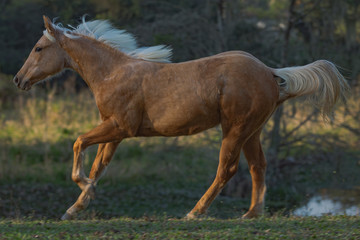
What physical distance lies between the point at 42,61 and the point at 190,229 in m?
2.80

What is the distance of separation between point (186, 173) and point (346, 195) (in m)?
3.68

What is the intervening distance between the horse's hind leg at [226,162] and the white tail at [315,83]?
0.77 meters

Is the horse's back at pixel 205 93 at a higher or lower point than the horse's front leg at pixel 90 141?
higher

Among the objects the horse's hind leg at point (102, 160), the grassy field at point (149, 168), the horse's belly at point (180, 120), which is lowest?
the grassy field at point (149, 168)

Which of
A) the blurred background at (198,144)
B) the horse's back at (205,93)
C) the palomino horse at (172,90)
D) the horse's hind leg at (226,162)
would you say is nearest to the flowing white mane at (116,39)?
the palomino horse at (172,90)

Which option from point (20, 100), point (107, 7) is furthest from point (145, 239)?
point (20, 100)

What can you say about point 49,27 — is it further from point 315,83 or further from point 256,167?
point 315,83

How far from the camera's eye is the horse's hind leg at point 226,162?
6188 millimetres

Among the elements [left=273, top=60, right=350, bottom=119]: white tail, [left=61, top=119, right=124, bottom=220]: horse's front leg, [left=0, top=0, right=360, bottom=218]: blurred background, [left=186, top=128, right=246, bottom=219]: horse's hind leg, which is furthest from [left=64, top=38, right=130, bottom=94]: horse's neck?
[left=0, top=0, right=360, bottom=218]: blurred background

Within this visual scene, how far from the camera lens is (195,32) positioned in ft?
39.0

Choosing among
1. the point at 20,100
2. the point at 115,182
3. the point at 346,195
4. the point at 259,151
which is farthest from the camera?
the point at 20,100

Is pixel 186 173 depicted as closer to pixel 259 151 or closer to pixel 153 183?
pixel 153 183

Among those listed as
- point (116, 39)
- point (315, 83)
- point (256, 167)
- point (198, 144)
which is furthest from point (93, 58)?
point (198, 144)

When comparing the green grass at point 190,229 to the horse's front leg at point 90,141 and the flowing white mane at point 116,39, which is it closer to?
the horse's front leg at point 90,141
